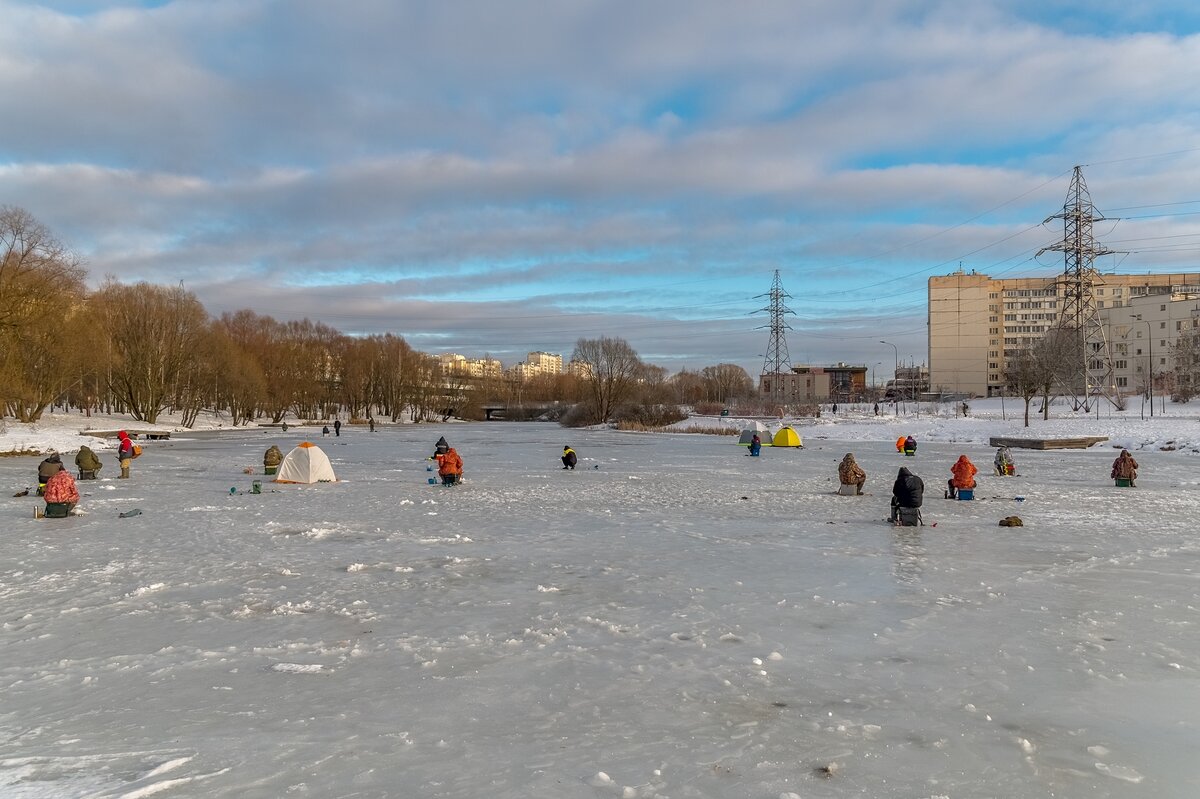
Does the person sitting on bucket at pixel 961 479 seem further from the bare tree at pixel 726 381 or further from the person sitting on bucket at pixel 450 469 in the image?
the bare tree at pixel 726 381

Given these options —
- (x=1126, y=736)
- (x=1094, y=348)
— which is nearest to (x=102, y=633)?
(x=1126, y=736)

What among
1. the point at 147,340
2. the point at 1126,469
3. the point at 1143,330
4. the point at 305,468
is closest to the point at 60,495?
the point at 305,468

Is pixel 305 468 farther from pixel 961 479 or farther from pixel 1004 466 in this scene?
pixel 1004 466

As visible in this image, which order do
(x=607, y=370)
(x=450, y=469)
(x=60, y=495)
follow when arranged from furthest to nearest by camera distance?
(x=607, y=370) → (x=450, y=469) → (x=60, y=495)

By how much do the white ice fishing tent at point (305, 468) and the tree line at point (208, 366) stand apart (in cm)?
2902

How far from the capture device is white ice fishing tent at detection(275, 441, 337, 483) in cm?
2370

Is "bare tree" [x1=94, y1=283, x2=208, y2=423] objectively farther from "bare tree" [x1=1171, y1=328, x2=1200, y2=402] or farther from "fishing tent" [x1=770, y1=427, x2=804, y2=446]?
"bare tree" [x1=1171, y1=328, x2=1200, y2=402]

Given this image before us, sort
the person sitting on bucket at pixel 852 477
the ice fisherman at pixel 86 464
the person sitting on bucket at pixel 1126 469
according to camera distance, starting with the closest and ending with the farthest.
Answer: the person sitting on bucket at pixel 852 477 → the person sitting on bucket at pixel 1126 469 → the ice fisherman at pixel 86 464

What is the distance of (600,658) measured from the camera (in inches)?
274

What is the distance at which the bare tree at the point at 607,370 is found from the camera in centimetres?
9044

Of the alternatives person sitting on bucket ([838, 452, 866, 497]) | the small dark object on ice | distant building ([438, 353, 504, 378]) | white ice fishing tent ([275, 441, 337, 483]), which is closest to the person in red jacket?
white ice fishing tent ([275, 441, 337, 483])

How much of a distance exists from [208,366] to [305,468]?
2351 inches

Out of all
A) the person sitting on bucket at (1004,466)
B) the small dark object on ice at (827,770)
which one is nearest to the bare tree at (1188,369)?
the person sitting on bucket at (1004,466)

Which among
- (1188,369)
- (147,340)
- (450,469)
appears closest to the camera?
(450,469)
